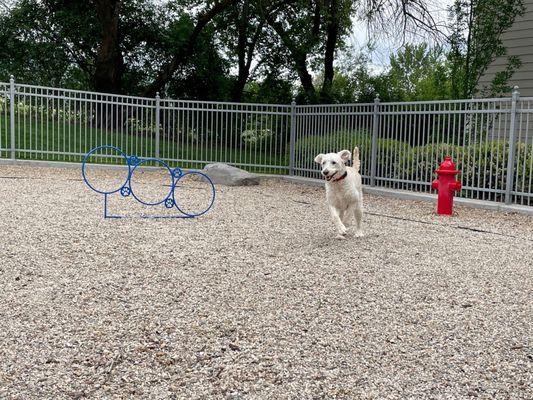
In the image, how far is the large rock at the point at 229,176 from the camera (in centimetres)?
1297

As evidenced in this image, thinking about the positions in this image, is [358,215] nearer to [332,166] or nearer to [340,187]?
[340,187]

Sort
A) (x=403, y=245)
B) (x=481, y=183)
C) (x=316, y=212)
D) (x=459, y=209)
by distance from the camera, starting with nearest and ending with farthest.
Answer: (x=403, y=245) < (x=316, y=212) < (x=459, y=209) < (x=481, y=183)

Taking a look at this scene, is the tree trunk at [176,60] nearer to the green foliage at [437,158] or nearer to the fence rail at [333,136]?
the fence rail at [333,136]

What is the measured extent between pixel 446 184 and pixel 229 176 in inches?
212

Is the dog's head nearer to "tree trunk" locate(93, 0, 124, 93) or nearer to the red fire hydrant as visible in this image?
the red fire hydrant

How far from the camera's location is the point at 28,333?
345 centimetres

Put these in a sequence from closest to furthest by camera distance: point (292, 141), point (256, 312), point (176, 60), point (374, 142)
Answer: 1. point (256, 312)
2. point (374, 142)
3. point (292, 141)
4. point (176, 60)

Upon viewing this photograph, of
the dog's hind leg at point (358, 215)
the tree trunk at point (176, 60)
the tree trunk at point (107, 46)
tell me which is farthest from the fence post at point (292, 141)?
the dog's hind leg at point (358, 215)

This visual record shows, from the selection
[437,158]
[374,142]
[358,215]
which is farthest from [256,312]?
[374,142]

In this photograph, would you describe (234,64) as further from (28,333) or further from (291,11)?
(28,333)

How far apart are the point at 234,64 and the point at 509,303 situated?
2264 centimetres

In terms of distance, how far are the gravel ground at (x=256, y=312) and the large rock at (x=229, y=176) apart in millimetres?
5576

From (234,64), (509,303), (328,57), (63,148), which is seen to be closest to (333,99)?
(328,57)

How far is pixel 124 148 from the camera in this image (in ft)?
53.4
